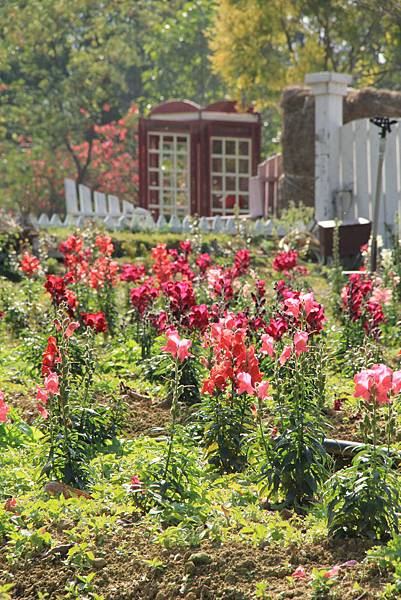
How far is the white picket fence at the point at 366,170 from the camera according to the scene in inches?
518

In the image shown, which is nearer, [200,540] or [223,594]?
[223,594]

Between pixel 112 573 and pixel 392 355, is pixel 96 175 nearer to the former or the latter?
pixel 392 355

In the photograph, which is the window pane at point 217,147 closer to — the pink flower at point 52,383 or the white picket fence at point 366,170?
the white picket fence at point 366,170

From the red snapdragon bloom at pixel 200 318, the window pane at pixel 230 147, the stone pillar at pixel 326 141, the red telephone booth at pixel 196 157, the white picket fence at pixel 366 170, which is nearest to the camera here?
the red snapdragon bloom at pixel 200 318

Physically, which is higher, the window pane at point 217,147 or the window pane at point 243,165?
the window pane at point 217,147

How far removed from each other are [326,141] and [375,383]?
1119cm

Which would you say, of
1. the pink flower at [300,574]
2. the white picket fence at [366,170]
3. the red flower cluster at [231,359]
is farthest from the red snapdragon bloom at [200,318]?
the white picket fence at [366,170]

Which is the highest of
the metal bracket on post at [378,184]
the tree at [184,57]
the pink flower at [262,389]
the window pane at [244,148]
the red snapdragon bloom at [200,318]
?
the tree at [184,57]

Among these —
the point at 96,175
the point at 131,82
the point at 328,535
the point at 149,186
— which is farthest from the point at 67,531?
the point at 131,82

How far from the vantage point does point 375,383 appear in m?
3.68

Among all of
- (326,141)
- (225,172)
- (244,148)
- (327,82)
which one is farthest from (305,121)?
(244,148)

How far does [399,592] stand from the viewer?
11.0 ft

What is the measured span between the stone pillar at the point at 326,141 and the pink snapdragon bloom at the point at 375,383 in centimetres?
1097

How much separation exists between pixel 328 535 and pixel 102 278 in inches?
177
